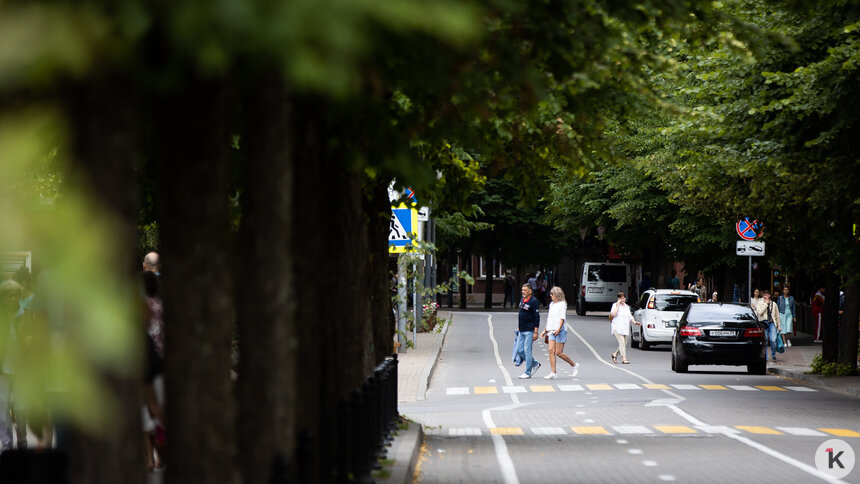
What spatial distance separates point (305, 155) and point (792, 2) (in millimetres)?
4450

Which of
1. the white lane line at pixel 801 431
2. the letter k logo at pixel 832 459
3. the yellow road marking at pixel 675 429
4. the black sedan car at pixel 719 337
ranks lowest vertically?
the yellow road marking at pixel 675 429

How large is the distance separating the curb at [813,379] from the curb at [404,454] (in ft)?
35.1

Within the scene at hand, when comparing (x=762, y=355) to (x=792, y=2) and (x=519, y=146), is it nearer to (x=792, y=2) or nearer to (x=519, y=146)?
(x=519, y=146)

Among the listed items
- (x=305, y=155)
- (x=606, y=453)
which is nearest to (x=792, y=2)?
(x=305, y=155)

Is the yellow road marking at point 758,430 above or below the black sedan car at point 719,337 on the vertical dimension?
below

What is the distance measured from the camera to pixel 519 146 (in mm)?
14281

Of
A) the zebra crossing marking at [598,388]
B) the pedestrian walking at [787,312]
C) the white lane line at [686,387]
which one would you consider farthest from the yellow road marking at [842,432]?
the pedestrian walking at [787,312]

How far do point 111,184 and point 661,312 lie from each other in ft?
117

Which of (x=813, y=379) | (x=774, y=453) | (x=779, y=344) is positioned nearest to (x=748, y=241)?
(x=779, y=344)

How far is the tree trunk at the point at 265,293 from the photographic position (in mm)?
5883

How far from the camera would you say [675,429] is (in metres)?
16.9

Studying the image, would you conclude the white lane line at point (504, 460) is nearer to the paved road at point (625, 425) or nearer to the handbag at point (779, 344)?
the paved road at point (625, 425)

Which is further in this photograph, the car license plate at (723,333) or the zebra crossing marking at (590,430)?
the car license plate at (723,333)

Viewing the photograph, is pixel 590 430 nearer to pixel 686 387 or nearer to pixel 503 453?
pixel 503 453
